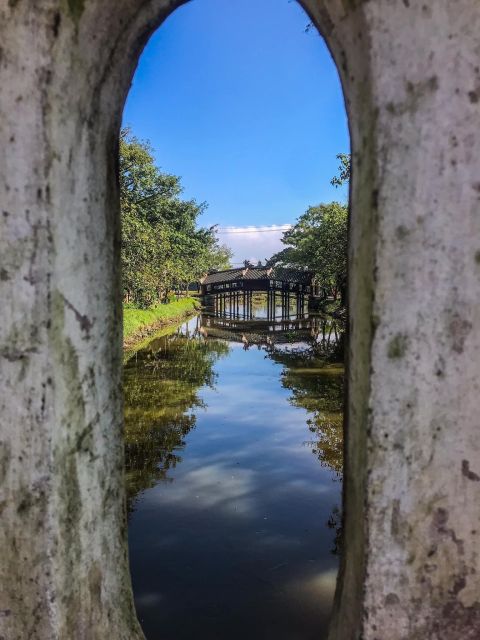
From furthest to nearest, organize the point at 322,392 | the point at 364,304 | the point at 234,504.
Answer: the point at 322,392 → the point at 234,504 → the point at 364,304

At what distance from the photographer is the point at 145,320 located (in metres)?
20.2

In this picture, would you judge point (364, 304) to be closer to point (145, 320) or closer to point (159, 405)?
point (159, 405)

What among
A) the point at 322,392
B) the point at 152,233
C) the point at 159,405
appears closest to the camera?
Result: the point at 159,405

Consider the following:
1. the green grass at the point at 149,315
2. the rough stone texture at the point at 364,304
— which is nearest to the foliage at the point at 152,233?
the green grass at the point at 149,315

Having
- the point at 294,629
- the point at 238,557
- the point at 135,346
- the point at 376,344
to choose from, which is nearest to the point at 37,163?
the point at 376,344

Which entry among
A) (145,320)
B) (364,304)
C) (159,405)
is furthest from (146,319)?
(364,304)

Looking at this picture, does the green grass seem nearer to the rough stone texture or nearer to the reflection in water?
the reflection in water

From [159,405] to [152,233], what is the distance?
12.4 meters

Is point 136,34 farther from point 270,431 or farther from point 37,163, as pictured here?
point 270,431

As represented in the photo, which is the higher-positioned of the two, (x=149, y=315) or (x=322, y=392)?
(x=149, y=315)

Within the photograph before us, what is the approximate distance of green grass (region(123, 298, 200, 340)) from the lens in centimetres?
1761

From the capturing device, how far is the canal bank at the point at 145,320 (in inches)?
666

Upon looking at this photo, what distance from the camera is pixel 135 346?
16.3m

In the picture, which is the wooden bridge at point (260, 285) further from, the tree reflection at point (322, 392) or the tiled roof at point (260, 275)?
the tree reflection at point (322, 392)
